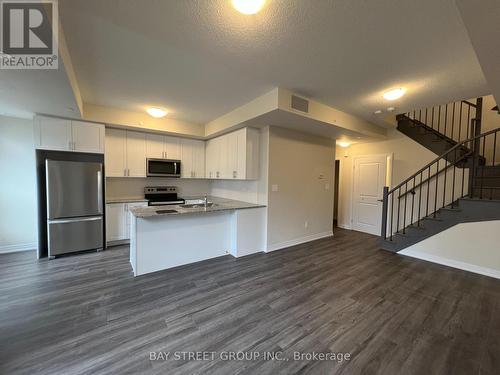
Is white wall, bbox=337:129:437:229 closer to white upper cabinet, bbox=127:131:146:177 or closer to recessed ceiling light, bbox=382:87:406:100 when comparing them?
recessed ceiling light, bbox=382:87:406:100

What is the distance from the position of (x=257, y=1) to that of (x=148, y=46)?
4.13 feet

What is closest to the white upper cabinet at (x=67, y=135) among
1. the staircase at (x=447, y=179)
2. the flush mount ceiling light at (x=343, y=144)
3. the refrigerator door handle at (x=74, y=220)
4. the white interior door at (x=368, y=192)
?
the refrigerator door handle at (x=74, y=220)

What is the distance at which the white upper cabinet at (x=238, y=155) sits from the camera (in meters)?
4.05

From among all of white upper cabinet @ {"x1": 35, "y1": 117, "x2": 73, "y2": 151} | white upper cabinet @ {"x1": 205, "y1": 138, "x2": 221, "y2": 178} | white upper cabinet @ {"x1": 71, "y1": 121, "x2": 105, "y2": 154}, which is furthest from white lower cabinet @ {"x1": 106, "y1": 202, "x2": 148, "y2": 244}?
white upper cabinet @ {"x1": 205, "y1": 138, "x2": 221, "y2": 178}

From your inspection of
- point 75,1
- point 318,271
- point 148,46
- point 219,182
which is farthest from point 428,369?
point 219,182

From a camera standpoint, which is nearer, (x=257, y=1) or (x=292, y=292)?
(x=257, y=1)

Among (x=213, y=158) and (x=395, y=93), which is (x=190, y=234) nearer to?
(x=213, y=158)

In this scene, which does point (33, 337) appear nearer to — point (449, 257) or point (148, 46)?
point (148, 46)

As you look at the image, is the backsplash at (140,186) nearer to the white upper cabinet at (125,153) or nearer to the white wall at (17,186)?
the white upper cabinet at (125,153)

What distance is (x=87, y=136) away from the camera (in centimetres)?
386

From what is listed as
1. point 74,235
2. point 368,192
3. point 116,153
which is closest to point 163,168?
point 116,153

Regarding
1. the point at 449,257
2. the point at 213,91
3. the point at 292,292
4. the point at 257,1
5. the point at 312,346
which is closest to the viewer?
the point at 257,1

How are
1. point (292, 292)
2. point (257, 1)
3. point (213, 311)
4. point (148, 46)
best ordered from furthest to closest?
point (292, 292) → point (213, 311) → point (148, 46) → point (257, 1)

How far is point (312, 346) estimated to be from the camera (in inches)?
71.4
